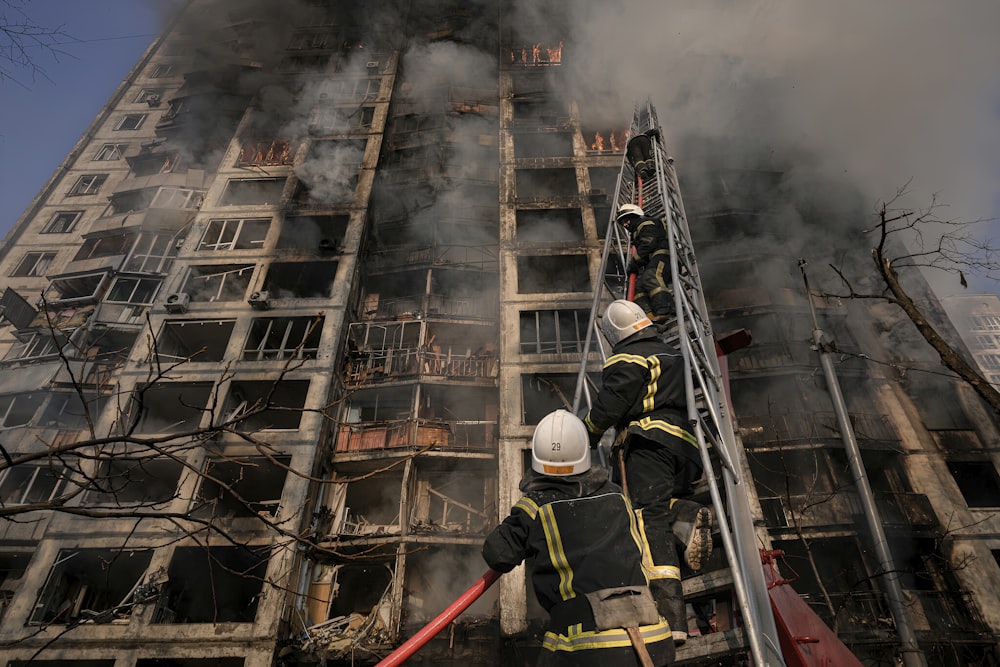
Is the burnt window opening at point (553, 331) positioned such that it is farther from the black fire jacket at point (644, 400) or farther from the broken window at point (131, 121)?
the broken window at point (131, 121)

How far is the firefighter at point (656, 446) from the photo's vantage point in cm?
412

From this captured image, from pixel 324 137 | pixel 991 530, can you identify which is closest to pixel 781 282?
pixel 991 530

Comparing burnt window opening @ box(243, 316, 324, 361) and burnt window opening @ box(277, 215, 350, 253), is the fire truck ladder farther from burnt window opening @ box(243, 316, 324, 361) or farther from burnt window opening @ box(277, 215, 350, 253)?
burnt window opening @ box(277, 215, 350, 253)

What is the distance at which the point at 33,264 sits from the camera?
29484mm

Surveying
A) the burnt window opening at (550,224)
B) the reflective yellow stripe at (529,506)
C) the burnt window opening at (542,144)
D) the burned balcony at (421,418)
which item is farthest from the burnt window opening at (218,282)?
the reflective yellow stripe at (529,506)

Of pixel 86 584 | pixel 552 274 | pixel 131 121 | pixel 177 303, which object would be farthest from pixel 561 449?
pixel 131 121

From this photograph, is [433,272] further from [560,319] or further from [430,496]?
[430,496]

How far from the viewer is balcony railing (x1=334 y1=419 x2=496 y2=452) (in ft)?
58.2

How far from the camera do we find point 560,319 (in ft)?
65.8

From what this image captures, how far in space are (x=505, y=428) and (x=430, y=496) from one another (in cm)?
423

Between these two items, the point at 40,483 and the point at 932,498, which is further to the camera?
the point at 40,483

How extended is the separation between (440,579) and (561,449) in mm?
14040

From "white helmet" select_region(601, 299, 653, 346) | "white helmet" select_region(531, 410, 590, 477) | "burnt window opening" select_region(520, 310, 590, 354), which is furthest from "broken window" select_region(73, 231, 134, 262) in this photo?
"white helmet" select_region(531, 410, 590, 477)

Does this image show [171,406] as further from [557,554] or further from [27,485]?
[557,554]
